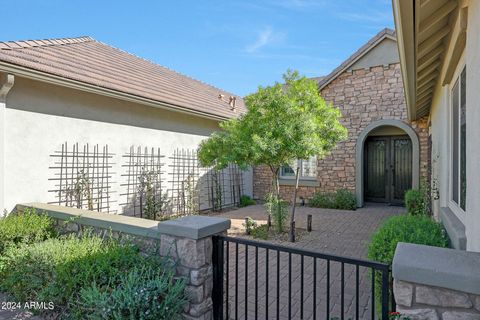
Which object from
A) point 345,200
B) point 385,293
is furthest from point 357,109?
point 385,293

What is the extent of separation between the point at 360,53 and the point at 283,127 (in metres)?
6.74

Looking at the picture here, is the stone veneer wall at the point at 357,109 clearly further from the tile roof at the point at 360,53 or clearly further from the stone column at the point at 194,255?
the stone column at the point at 194,255

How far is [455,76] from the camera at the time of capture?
12.9 ft

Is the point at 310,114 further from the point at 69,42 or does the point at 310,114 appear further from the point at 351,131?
the point at 69,42

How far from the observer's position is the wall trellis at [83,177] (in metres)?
6.60

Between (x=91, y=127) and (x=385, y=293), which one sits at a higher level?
(x=91, y=127)

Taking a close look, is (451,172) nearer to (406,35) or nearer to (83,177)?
(406,35)

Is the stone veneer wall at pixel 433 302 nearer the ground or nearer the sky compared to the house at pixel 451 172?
nearer the ground

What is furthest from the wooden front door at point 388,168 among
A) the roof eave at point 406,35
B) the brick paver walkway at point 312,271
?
the roof eave at point 406,35

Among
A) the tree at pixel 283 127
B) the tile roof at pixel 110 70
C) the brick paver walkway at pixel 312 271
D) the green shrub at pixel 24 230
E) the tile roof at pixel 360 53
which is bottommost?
the brick paver walkway at pixel 312 271

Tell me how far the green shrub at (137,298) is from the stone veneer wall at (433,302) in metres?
1.94

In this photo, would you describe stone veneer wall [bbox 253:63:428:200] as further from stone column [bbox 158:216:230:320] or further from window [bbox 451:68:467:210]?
stone column [bbox 158:216:230:320]

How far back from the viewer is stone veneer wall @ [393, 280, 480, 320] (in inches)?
70.9

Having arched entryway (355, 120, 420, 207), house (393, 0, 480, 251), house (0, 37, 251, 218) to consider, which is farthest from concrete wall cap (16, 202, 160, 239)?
arched entryway (355, 120, 420, 207)
